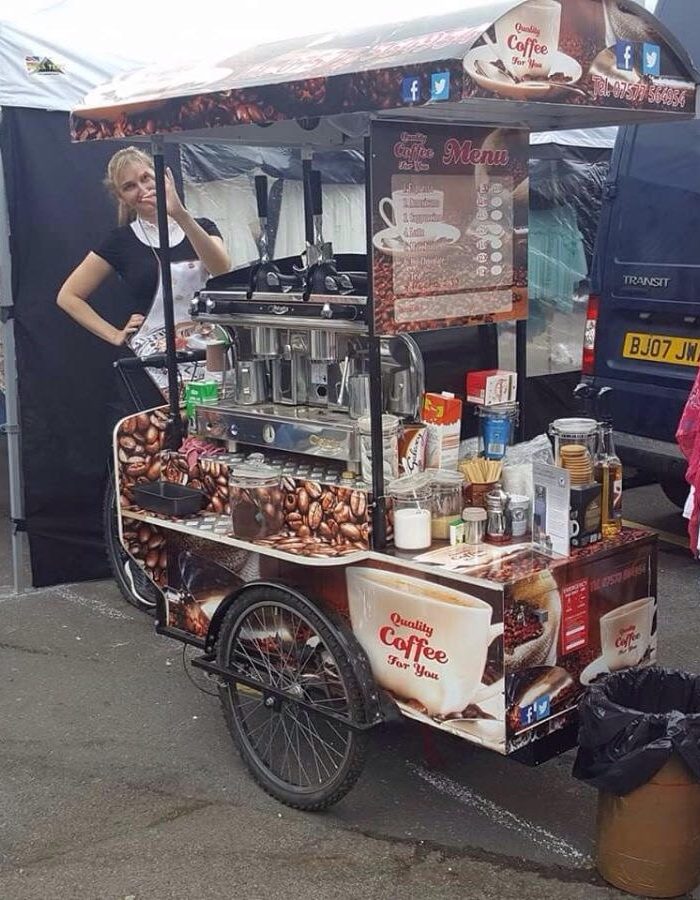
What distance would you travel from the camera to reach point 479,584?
295 cm

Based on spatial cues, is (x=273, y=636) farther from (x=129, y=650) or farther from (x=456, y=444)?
(x=129, y=650)

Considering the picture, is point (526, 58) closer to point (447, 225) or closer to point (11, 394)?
point (447, 225)

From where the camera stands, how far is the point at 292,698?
3.37 metres

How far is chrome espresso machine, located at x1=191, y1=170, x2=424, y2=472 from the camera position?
3502 millimetres

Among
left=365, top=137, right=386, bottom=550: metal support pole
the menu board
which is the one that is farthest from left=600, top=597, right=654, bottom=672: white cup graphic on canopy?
the menu board

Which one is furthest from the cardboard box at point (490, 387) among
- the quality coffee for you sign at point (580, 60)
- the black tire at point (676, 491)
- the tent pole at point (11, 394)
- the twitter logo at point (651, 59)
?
the black tire at point (676, 491)

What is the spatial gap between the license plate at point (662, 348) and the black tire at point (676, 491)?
88 centimetres

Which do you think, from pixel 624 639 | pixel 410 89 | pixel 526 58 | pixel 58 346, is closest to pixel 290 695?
pixel 624 639

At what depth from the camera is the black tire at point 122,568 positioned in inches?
215

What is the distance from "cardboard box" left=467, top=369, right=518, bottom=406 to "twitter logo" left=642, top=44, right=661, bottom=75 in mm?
1025

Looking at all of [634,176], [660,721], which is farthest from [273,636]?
[634,176]

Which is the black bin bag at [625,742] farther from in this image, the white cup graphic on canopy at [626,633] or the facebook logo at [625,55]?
the facebook logo at [625,55]

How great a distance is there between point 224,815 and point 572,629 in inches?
49.8

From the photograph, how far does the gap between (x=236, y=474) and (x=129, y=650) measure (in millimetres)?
1757
